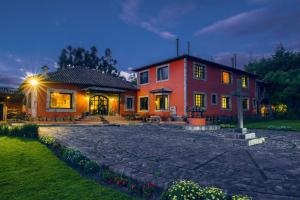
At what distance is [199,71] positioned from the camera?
22.8m

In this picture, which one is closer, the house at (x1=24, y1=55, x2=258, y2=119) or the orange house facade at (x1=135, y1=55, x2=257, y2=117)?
the house at (x1=24, y1=55, x2=258, y2=119)

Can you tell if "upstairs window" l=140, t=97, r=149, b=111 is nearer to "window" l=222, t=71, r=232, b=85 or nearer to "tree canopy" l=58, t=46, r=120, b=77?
"window" l=222, t=71, r=232, b=85

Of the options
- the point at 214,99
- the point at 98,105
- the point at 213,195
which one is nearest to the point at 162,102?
the point at 214,99

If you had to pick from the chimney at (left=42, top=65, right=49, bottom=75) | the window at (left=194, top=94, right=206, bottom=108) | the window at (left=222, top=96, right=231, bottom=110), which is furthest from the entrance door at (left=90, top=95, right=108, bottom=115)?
the window at (left=222, top=96, right=231, bottom=110)

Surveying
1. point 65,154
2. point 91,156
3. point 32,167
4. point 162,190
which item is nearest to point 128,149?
point 91,156

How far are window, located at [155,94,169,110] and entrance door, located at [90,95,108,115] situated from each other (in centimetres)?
587

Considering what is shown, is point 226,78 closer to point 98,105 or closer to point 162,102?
point 162,102

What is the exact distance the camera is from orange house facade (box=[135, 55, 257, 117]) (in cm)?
2144

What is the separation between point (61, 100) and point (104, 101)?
458 cm

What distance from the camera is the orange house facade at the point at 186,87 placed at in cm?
2144

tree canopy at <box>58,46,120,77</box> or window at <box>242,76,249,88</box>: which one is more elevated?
tree canopy at <box>58,46,120,77</box>

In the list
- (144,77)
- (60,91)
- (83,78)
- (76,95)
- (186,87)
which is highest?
(144,77)

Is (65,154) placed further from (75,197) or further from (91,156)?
(75,197)

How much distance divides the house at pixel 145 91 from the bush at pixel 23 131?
7.99 m
